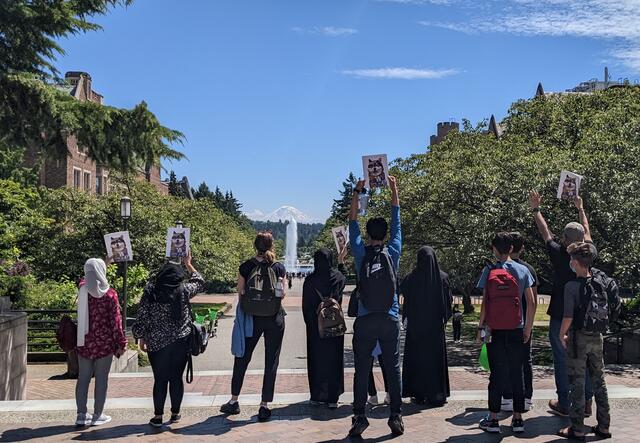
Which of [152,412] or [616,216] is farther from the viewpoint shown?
[616,216]

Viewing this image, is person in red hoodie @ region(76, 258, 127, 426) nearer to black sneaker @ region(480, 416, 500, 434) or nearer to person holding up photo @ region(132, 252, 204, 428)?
person holding up photo @ region(132, 252, 204, 428)

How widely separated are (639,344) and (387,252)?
7.18 meters

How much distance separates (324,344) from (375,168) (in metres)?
1.95

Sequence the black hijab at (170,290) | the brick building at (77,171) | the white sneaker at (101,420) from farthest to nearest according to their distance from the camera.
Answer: the brick building at (77,171), the white sneaker at (101,420), the black hijab at (170,290)

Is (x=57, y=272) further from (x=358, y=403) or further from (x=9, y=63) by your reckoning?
(x=358, y=403)

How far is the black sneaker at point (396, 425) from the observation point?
18.3 feet

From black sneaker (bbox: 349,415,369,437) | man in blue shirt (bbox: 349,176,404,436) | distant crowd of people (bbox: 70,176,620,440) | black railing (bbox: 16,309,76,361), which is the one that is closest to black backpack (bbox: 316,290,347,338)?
distant crowd of people (bbox: 70,176,620,440)

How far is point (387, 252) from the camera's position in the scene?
18.8 ft

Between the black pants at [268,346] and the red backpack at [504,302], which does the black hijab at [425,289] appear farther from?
→ the black pants at [268,346]

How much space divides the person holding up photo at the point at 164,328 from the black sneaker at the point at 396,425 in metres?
2.03

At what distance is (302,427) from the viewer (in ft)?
19.5

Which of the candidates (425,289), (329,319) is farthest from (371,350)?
(425,289)

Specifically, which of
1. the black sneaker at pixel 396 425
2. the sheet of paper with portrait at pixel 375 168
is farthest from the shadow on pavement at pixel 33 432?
the sheet of paper with portrait at pixel 375 168

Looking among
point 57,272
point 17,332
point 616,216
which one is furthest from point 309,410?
point 57,272
